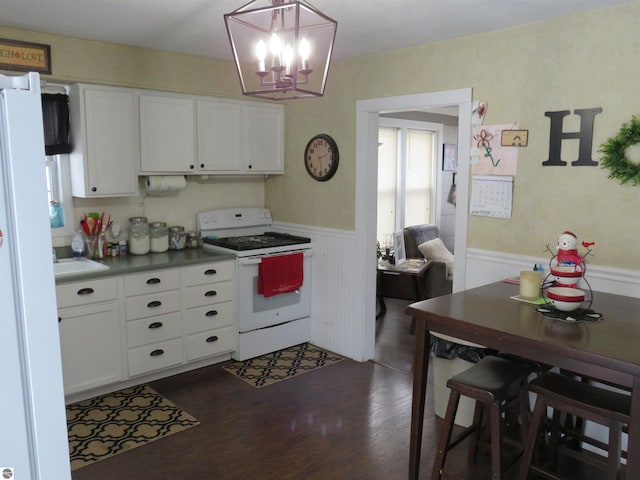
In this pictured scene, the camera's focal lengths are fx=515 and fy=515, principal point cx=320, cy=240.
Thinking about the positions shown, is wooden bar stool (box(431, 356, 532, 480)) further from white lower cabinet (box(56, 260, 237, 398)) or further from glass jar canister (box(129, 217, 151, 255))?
glass jar canister (box(129, 217, 151, 255))

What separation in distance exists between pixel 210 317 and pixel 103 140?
148 centimetres

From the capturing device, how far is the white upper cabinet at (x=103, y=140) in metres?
3.51

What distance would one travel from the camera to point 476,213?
10.8 feet

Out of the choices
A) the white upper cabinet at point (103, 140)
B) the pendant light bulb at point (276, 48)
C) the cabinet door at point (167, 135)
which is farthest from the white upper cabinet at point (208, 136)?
the pendant light bulb at point (276, 48)

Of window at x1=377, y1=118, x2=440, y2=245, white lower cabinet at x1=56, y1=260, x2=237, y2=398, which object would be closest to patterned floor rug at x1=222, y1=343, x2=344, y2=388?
white lower cabinet at x1=56, y1=260, x2=237, y2=398

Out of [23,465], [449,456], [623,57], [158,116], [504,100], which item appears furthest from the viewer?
[158,116]

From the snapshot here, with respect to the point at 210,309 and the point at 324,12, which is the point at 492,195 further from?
the point at 210,309

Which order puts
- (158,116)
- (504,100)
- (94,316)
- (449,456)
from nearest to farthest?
(449,456)
(504,100)
(94,316)
(158,116)

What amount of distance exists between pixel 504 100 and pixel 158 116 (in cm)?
244

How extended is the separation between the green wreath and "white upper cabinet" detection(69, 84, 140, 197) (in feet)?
10.0

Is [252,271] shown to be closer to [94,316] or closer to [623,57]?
[94,316]

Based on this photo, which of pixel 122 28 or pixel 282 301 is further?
pixel 282 301

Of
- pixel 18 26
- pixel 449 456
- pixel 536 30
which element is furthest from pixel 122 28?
pixel 449 456

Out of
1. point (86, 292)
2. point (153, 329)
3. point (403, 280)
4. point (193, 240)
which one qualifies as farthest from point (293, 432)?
point (403, 280)
